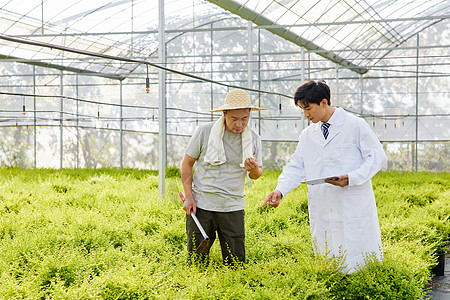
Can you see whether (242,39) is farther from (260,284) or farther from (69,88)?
(260,284)

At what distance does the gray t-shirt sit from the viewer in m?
3.24

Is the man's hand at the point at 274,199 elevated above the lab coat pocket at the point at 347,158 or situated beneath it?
situated beneath

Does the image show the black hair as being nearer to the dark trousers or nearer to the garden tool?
the dark trousers

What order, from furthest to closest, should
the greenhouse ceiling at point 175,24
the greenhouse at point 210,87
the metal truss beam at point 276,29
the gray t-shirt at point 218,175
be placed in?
1. the greenhouse at point 210,87
2. the greenhouse ceiling at point 175,24
3. the metal truss beam at point 276,29
4. the gray t-shirt at point 218,175

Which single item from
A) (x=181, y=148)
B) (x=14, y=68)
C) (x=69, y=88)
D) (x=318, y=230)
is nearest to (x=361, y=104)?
(x=181, y=148)

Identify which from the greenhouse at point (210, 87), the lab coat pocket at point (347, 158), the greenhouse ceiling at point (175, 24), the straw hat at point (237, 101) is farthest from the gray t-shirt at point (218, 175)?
the greenhouse at point (210, 87)

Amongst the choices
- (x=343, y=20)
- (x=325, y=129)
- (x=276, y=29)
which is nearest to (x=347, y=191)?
(x=325, y=129)

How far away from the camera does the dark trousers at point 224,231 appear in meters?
3.29

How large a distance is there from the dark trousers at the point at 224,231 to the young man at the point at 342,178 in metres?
0.36

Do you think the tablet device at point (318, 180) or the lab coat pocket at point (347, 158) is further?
the lab coat pocket at point (347, 158)

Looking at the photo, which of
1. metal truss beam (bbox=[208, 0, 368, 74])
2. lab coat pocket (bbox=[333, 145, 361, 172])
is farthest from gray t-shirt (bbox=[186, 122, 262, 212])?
metal truss beam (bbox=[208, 0, 368, 74])

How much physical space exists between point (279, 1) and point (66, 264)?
8163mm

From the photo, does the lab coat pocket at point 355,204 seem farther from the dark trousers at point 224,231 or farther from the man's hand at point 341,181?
the dark trousers at point 224,231

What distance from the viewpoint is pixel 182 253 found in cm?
407
